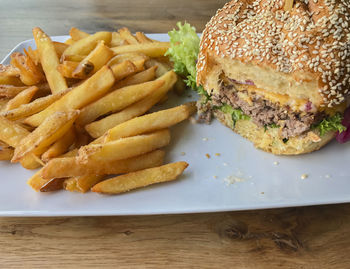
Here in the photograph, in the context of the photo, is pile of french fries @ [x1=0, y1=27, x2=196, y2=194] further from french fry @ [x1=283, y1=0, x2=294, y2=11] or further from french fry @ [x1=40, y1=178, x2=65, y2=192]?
french fry @ [x1=283, y1=0, x2=294, y2=11]

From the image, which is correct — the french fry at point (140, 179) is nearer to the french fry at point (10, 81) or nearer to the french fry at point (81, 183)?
the french fry at point (81, 183)

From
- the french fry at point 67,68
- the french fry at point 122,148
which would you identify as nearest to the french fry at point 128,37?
the french fry at point 67,68

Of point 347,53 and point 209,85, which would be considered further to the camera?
point 209,85

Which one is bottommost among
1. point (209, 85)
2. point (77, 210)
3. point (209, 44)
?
point (77, 210)

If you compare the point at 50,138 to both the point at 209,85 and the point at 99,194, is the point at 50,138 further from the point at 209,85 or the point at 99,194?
the point at 209,85

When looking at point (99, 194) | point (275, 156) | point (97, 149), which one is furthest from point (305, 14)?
point (99, 194)

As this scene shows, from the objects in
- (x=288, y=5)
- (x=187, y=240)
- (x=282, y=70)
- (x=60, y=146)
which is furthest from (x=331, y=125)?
(x=60, y=146)
